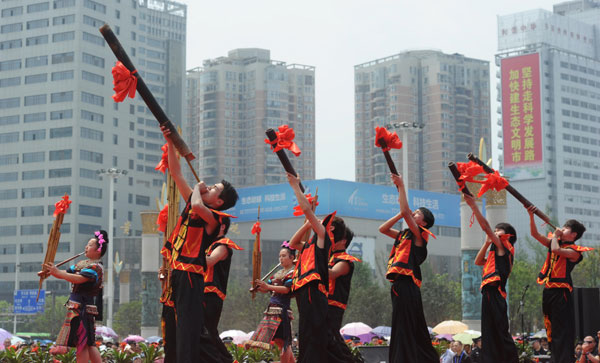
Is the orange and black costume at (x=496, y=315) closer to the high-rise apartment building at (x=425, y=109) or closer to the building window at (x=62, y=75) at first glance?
the building window at (x=62, y=75)

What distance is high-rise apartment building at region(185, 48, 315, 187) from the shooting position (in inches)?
3893

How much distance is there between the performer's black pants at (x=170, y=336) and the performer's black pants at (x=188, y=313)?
318 millimetres

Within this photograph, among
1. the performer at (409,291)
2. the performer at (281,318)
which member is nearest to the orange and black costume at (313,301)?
the performer at (409,291)

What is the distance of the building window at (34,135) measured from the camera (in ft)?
261

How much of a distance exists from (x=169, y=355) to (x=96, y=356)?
2.07m

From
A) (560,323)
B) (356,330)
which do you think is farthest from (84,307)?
(356,330)

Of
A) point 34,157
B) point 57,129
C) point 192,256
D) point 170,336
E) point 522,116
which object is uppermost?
point 522,116

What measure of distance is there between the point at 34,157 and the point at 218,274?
74906 mm

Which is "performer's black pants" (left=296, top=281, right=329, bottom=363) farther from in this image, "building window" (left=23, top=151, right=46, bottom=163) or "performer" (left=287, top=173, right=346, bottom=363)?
"building window" (left=23, top=151, right=46, bottom=163)

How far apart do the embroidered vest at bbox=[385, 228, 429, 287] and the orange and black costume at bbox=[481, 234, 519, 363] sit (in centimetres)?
104

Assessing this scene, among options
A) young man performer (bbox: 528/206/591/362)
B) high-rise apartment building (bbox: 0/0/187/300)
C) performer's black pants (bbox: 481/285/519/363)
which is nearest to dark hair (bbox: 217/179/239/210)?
performer's black pants (bbox: 481/285/519/363)

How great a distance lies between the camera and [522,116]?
299 feet

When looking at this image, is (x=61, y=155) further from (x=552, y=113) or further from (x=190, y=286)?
(x=190, y=286)

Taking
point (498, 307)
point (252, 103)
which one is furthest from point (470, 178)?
point (252, 103)
